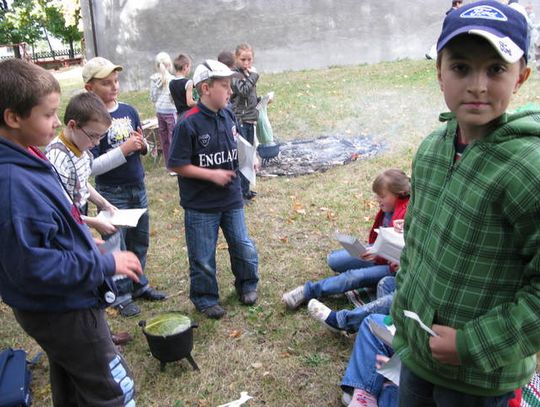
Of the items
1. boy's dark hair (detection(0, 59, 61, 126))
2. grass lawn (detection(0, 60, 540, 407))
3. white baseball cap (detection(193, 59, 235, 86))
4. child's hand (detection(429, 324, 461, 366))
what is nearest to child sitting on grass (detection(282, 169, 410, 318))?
grass lawn (detection(0, 60, 540, 407))

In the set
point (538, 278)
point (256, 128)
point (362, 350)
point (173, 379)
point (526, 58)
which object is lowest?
point (173, 379)

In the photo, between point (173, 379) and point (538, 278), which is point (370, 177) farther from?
point (538, 278)

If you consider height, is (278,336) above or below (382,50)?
below

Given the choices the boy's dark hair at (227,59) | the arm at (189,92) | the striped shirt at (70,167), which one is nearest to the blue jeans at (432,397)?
the striped shirt at (70,167)

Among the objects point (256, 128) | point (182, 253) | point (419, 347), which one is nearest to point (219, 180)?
point (182, 253)

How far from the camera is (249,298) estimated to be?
3.98 m

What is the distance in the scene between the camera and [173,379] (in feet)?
10.4

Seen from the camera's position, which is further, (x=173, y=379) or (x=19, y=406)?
(x=173, y=379)

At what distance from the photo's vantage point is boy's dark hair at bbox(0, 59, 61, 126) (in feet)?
6.06

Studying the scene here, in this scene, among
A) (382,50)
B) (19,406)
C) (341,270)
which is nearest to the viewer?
(19,406)

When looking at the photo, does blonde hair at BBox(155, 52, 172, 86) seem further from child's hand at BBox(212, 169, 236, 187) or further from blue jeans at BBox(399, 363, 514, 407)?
blue jeans at BBox(399, 363, 514, 407)

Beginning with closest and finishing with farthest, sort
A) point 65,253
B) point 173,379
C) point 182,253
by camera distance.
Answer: point 65,253 → point 173,379 → point 182,253

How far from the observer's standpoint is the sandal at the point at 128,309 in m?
3.96

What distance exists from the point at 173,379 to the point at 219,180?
137cm
